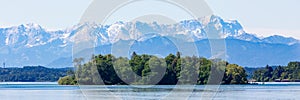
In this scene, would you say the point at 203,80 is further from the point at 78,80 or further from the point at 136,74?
the point at 78,80

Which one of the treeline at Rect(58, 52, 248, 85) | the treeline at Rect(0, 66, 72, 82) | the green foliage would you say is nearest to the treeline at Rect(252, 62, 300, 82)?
the green foliage

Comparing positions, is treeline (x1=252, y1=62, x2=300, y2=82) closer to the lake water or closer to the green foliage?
the green foliage

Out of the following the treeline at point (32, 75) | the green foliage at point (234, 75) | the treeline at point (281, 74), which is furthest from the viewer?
the treeline at point (32, 75)

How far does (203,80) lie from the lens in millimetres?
82125

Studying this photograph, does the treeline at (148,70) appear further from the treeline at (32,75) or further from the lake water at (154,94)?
the treeline at (32,75)

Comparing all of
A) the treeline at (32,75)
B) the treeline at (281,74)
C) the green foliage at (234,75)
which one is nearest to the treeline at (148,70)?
the green foliage at (234,75)

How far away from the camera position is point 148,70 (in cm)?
7719

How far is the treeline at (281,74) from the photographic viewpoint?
11419cm

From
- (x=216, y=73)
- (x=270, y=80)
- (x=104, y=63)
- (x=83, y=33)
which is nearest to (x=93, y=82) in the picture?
(x=104, y=63)

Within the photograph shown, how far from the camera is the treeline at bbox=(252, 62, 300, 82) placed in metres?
114

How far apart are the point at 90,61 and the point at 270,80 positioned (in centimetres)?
4160

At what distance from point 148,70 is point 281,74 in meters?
44.6

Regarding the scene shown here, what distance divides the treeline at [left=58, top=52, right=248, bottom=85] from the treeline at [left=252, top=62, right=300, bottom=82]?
29.9 m

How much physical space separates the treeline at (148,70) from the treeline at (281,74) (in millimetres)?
29889
